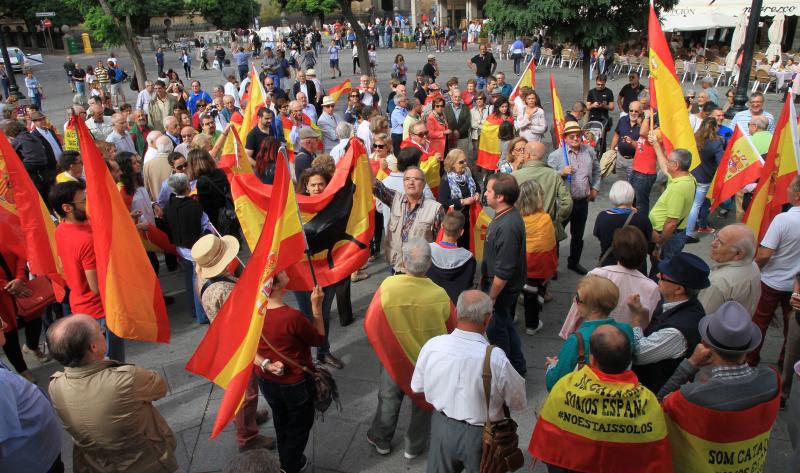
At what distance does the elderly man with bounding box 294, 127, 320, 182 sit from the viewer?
7.40m

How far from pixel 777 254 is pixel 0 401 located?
532 cm

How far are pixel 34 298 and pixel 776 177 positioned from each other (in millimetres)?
6753

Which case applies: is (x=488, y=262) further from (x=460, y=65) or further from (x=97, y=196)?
(x=460, y=65)

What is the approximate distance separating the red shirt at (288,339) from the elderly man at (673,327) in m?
1.93

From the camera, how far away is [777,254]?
470cm

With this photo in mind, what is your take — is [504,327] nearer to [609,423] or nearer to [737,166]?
[609,423]

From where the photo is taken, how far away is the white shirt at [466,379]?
311 cm

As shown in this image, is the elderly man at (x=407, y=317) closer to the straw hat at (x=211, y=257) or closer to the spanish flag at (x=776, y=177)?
the straw hat at (x=211, y=257)

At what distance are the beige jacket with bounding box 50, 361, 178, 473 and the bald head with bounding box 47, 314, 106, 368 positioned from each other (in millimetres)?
65

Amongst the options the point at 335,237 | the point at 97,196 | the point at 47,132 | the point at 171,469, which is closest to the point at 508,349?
the point at 335,237

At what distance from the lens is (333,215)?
5.36 metres

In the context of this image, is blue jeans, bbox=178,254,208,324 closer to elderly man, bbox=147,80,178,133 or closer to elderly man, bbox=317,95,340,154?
elderly man, bbox=317,95,340,154

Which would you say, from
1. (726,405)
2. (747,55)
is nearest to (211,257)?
(726,405)

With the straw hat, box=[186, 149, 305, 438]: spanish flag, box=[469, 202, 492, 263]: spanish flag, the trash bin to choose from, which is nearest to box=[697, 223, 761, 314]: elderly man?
box=[469, 202, 492, 263]: spanish flag
